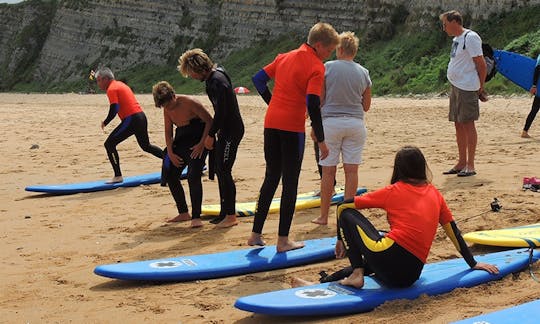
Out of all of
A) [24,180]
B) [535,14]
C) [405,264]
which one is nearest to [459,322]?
[405,264]

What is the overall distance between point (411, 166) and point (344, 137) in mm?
1953

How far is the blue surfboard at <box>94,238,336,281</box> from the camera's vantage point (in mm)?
5270

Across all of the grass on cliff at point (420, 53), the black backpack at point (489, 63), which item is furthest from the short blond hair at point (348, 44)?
the grass on cliff at point (420, 53)

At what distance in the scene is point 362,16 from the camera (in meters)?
28.8

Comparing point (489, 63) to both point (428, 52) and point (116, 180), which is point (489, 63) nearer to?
point (116, 180)

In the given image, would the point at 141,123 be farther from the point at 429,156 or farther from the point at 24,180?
the point at 429,156

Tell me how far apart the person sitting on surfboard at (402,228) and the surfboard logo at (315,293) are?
163mm

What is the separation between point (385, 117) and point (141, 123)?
7.36 m

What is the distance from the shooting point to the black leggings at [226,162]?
6879 millimetres

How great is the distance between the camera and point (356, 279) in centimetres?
468

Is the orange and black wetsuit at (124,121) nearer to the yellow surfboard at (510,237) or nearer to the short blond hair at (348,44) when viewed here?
the short blond hair at (348,44)

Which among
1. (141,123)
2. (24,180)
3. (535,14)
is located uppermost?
(535,14)

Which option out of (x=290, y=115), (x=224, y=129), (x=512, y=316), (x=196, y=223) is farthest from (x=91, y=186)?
(x=512, y=316)

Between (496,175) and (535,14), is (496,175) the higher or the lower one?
the lower one
